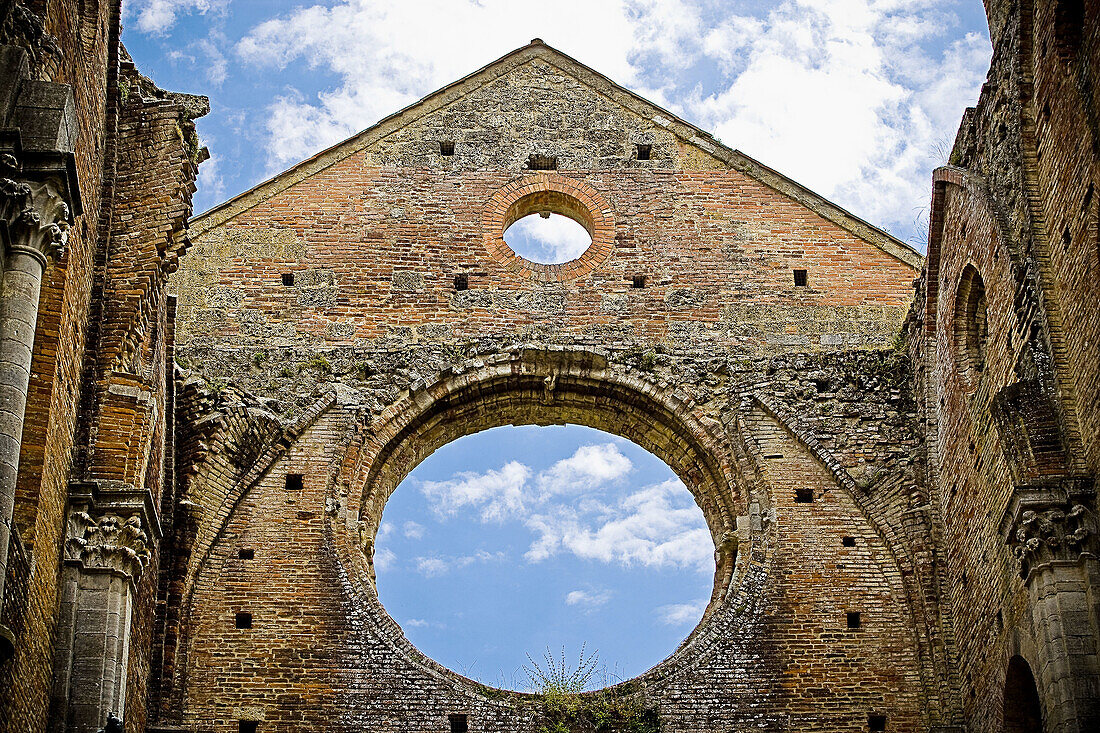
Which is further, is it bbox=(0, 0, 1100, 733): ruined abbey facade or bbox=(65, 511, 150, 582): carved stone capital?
bbox=(65, 511, 150, 582): carved stone capital

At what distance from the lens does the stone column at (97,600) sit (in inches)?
427

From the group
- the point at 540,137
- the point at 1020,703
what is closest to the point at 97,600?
the point at 1020,703

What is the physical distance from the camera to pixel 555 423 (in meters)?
16.1

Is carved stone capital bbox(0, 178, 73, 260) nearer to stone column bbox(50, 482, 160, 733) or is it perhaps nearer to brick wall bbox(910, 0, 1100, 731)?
stone column bbox(50, 482, 160, 733)

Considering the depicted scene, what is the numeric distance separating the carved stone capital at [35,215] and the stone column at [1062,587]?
677 cm

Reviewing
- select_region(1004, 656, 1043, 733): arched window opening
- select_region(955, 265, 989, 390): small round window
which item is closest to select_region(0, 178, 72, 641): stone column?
select_region(1004, 656, 1043, 733): arched window opening

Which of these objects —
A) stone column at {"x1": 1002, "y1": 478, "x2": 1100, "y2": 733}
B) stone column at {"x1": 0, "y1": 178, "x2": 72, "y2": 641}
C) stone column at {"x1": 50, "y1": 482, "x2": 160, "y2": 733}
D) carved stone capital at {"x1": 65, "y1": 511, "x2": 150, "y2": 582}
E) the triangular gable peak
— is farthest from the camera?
the triangular gable peak

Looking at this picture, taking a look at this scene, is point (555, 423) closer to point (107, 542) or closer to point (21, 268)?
point (107, 542)

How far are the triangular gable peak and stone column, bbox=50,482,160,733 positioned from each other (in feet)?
18.9

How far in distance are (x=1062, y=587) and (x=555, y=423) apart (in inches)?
247

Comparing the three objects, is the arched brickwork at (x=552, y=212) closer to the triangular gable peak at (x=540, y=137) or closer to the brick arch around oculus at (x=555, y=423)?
the triangular gable peak at (x=540, y=137)

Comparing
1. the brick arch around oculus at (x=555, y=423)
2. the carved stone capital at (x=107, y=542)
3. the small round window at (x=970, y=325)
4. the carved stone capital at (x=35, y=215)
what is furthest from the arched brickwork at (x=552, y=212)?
the carved stone capital at (x=35, y=215)

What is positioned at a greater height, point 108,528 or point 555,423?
point 555,423

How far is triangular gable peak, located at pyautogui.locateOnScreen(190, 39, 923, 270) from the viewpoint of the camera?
1709 centimetres
